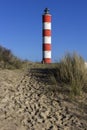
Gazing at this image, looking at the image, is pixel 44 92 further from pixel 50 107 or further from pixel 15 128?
pixel 15 128

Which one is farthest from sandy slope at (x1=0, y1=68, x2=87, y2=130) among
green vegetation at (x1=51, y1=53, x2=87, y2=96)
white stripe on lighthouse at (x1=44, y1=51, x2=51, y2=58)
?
Result: white stripe on lighthouse at (x1=44, y1=51, x2=51, y2=58)

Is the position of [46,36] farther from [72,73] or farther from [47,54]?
[72,73]

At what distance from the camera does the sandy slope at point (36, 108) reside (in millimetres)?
7172

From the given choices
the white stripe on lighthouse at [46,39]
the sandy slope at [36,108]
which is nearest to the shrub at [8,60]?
the sandy slope at [36,108]

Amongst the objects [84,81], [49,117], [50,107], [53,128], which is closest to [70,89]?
[84,81]

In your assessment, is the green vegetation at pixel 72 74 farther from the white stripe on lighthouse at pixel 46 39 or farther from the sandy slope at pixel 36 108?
the white stripe on lighthouse at pixel 46 39

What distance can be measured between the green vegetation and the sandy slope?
1.05 feet

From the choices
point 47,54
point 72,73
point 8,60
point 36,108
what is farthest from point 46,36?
point 36,108

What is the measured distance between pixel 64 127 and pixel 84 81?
103 inches

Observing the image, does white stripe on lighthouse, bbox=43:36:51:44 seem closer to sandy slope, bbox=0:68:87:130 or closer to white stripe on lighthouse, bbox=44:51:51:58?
white stripe on lighthouse, bbox=44:51:51:58

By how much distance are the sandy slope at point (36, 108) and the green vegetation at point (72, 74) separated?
320mm

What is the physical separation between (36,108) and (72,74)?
2.04 m

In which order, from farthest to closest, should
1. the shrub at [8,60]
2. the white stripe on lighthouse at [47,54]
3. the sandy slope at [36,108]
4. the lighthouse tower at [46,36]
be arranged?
the white stripe on lighthouse at [47,54]
the lighthouse tower at [46,36]
the shrub at [8,60]
the sandy slope at [36,108]

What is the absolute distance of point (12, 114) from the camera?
301 inches
